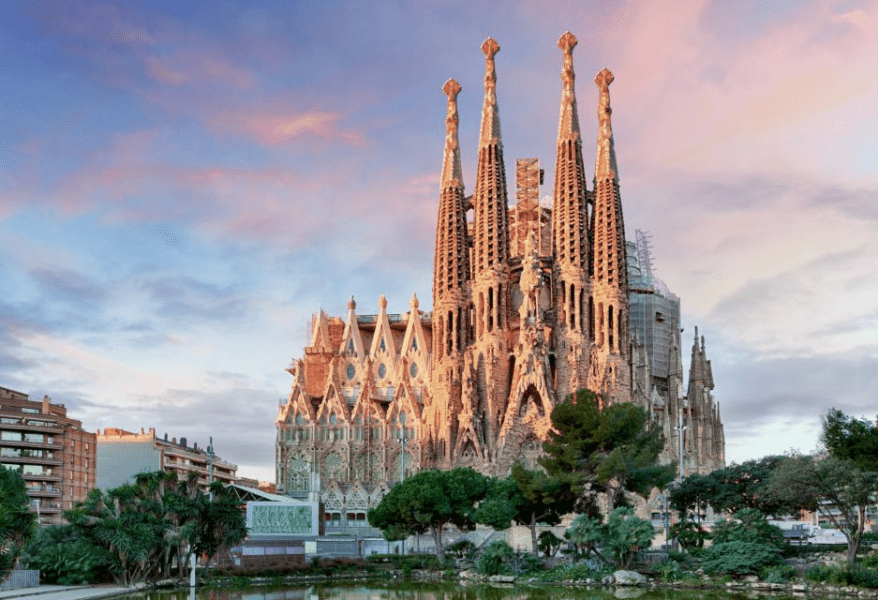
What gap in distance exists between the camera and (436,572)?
165ft

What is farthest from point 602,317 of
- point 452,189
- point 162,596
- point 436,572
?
point 162,596

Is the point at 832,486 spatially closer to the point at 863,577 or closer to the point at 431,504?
the point at 863,577

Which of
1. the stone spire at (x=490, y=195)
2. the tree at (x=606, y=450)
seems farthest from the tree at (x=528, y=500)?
the stone spire at (x=490, y=195)

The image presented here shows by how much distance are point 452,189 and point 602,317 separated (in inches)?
650

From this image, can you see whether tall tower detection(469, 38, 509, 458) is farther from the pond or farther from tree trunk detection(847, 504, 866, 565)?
tree trunk detection(847, 504, 866, 565)

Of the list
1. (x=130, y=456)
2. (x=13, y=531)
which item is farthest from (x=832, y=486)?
(x=130, y=456)

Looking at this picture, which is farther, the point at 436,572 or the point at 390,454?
the point at 390,454

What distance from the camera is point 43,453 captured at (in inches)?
2982

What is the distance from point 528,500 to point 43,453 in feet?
126

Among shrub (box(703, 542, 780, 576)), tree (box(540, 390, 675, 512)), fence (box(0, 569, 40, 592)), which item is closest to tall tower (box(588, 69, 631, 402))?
tree (box(540, 390, 675, 512))

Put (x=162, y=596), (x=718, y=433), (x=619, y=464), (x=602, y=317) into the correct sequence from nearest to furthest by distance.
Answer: (x=162, y=596) < (x=619, y=464) < (x=602, y=317) < (x=718, y=433)

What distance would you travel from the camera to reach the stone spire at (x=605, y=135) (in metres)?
83.8

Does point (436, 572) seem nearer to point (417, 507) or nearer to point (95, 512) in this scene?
point (417, 507)

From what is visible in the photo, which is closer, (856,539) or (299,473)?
(856,539)
